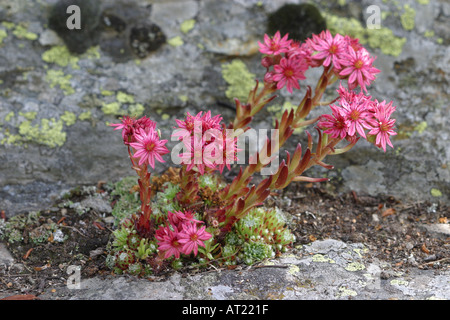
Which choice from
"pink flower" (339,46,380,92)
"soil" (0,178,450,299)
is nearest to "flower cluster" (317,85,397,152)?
"pink flower" (339,46,380,92)

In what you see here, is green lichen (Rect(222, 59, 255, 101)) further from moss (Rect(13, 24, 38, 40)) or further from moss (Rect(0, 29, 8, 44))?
moss (Rect(0, 29, 8, 44))

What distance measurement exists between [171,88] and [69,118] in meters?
1.01

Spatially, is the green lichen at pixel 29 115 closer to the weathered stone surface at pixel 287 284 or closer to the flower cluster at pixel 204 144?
the weathered stone surface at pixel 287 284

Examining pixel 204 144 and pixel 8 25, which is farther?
pixel 8 25

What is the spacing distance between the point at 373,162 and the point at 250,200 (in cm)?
174

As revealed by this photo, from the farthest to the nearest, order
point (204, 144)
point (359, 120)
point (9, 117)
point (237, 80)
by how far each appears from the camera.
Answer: point (237, 80)
point (9, 117)
point (359, 120)
point (204, 144)

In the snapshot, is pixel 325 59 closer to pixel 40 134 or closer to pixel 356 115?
pixel 356 115

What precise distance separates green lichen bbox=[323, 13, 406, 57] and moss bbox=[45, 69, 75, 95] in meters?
2.69

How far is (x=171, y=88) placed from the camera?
14.8 feet

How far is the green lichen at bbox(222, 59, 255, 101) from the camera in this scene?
456 centimetres

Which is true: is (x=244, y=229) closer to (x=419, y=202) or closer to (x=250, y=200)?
(x=250, y=200)

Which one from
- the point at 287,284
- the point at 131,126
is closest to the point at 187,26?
the point at 131,126

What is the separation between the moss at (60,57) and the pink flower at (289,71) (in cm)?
208

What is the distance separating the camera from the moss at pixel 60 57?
14.5 ft
